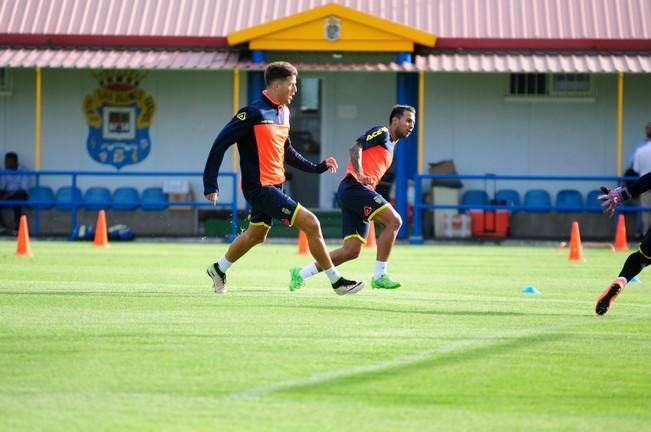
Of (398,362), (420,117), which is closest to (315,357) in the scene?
(398,362)

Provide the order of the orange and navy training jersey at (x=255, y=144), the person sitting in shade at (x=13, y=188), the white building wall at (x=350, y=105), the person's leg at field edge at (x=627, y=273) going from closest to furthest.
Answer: the person's leg at field edge at (x=627, y=273), the orange and navy training jersey at (x=255, y=144), the person sitting in shade at (x=13, y=188), the white building wall at (x=350, y=105)

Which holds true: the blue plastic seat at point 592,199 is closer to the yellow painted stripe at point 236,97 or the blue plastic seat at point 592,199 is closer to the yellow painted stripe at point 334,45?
the yellow painted stripe at point 334,45

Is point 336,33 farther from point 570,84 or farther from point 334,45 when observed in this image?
point 570,84

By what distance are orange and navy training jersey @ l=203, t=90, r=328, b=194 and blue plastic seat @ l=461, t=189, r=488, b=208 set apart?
50.4 ft

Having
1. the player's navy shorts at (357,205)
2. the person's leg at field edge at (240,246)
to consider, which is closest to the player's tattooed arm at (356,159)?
the player's navy shorts at (357,205)

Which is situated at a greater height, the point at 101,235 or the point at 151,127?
the point at 151,127

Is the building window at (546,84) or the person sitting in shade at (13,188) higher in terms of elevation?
the building window at (546,84)

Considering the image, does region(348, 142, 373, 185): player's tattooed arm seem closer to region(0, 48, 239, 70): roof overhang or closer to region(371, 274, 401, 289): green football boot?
region(371, 274, 401, 289): green football boot

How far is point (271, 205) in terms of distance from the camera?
12.2 m

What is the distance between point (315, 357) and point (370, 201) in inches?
211

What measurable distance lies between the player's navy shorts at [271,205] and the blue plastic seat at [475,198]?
1535cm

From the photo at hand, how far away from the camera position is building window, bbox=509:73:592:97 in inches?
1124

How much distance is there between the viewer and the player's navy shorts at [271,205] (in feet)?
40.0

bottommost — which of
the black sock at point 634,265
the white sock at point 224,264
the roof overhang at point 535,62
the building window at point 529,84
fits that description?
the white sock at point 224,264
